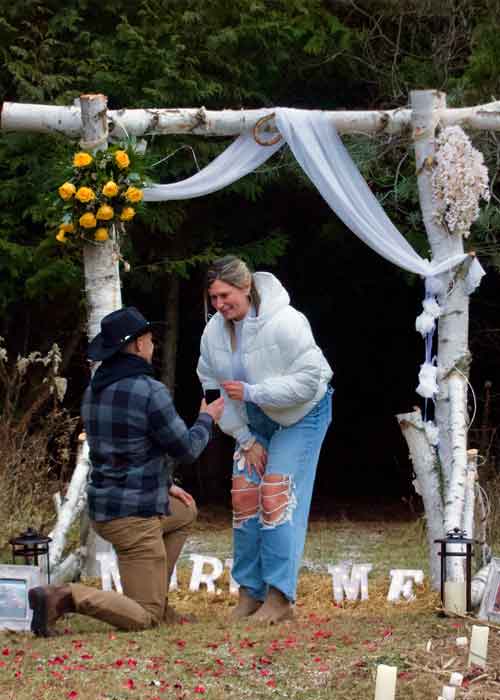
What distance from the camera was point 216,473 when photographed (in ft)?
39.5

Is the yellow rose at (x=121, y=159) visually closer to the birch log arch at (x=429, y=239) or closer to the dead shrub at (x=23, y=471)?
the birch log arch at (x=429, y=239)

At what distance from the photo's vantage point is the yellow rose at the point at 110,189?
6.01m

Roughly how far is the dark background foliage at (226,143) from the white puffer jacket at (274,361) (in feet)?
9.70

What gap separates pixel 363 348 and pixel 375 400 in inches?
38.7

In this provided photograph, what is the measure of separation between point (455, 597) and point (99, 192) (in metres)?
2.70

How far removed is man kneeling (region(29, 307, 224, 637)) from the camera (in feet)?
15.7

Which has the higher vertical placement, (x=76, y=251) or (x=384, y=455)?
(x=76, y=251)

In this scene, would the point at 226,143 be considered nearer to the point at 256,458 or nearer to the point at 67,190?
the point at 67,190

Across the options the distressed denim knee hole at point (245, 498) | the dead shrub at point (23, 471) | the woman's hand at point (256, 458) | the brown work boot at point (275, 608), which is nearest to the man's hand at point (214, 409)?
the woman's hand at point (256, 458)

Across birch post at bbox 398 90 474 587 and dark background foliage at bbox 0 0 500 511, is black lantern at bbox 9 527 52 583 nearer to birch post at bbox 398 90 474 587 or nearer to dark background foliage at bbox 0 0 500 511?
birch post at bbox 398 90 474 587

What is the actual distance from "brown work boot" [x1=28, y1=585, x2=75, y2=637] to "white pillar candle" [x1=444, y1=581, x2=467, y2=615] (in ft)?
5.82

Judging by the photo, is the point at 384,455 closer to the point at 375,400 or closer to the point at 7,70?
the point at 375,400

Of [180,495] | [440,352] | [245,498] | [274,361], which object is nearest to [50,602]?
[180,495]

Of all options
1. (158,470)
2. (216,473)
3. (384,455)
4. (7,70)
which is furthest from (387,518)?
(158,470)
